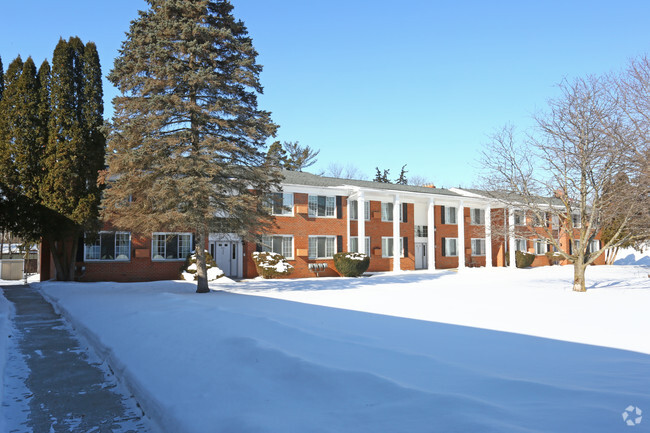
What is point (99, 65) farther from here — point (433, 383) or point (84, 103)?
point (433, 383)

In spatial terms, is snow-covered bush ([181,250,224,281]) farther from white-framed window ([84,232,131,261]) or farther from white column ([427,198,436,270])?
white column ([427,198,436,270])

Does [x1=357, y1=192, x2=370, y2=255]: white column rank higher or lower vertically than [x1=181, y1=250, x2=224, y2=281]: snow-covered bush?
higher

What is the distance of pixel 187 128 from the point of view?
60.5 ft

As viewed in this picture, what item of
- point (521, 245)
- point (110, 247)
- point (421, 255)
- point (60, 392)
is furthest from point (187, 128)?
point (521, 245)

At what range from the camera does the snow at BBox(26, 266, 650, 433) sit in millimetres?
4484

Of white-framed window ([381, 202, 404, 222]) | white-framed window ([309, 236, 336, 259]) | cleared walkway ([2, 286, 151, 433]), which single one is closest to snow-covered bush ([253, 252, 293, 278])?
white-framed window ([309, 236, 336, 259])

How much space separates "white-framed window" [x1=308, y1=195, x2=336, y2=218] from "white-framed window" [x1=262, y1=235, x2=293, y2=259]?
7.25 ft

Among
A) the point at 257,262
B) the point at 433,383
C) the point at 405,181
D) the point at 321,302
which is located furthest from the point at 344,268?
the point at 405,181

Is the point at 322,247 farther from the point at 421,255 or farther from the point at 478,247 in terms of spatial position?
the point at 478,247

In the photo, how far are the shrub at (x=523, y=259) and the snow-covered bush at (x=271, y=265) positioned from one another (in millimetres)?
20368

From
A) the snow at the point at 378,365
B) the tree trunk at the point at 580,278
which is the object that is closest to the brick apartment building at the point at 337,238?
the tree trunk at the point at 580,278

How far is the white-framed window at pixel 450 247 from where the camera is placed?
122ft

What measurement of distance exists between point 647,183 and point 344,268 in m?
17.1

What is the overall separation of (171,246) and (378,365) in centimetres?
2175
